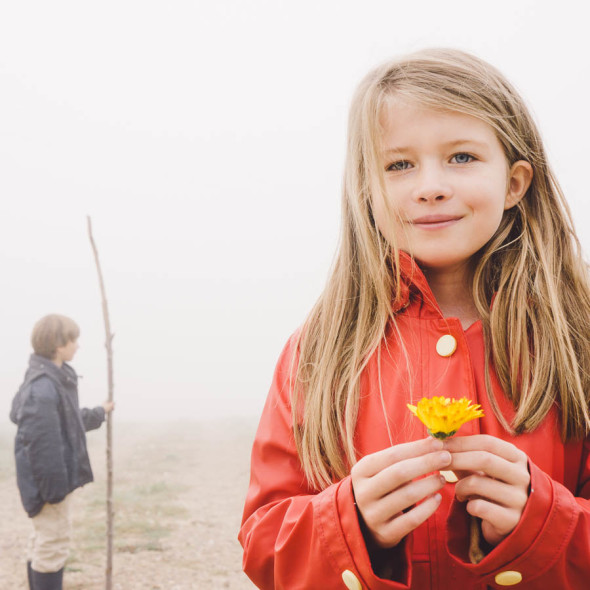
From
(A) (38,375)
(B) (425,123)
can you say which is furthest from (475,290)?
(A) (38,375)

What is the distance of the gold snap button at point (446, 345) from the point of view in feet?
4.84

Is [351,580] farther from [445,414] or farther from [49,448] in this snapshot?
[49,448]

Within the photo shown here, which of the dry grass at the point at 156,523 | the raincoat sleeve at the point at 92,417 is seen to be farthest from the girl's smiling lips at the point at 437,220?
the dry grass at the point at 156,523

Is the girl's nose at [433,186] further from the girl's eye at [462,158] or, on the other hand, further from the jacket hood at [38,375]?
the jacket hood at [38,375]

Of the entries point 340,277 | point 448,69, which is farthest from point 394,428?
point 448,69

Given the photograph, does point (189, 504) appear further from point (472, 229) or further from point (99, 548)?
point (472, 229)

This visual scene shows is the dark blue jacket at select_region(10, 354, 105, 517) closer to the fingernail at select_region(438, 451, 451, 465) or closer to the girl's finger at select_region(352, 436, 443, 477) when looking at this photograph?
the girl's finger at select_region(352, 436, 443, 477)

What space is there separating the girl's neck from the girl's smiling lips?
19 centimetres

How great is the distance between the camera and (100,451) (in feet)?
57.7

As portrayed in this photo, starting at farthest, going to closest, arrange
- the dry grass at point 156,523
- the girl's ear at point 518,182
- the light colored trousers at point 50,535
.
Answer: the dry grass at point 156,523
the light colored trousers at point 50,535
the girl's ear at point 518,182

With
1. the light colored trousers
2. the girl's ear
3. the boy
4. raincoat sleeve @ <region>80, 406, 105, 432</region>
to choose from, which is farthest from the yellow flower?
raincoat sleeve @ <region>80, 406, 105, 432</region>

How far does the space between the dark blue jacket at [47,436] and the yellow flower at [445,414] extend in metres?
4.76

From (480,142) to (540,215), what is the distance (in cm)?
35

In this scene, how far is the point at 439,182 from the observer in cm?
147
